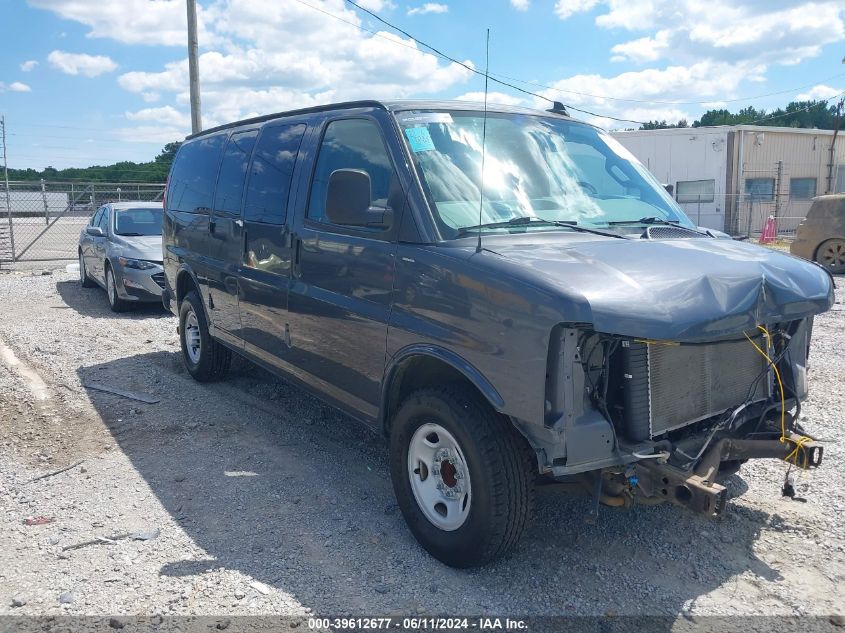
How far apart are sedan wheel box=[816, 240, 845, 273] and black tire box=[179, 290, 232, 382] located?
13.7m

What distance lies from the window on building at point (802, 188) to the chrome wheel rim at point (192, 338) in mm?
29303

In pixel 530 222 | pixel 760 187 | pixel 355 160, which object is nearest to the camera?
pixel 530 222

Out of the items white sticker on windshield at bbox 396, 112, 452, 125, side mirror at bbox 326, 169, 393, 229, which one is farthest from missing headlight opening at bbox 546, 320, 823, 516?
white sticker on windshield at bbox 396, 112, 452, 125

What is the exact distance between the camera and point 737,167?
27828 mm

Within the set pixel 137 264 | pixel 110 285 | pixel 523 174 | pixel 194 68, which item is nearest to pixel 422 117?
pixel 523 174

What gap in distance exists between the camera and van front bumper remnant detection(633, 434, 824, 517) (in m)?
3.06

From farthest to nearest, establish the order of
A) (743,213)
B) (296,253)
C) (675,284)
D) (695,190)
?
1. (695,190)
2. (743,213)
3. (296,253)
4. (675,284)

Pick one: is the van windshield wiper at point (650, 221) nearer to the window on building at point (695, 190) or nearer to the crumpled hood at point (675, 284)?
the crumpled hood at point (675, 284)

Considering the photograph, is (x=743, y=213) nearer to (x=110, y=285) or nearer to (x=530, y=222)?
(x=110, y=285)

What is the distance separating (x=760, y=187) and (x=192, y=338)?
90.4ft

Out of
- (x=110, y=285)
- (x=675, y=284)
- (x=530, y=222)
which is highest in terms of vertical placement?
(x=530, y=222)

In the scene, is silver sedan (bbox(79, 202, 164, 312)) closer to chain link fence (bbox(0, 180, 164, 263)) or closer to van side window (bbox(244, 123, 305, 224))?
van side window (bbox(244, 123, 305, 224))

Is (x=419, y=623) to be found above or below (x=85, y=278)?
below

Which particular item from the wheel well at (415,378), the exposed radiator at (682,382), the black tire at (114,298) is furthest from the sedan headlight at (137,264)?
the exposed radiator at (682,382)
